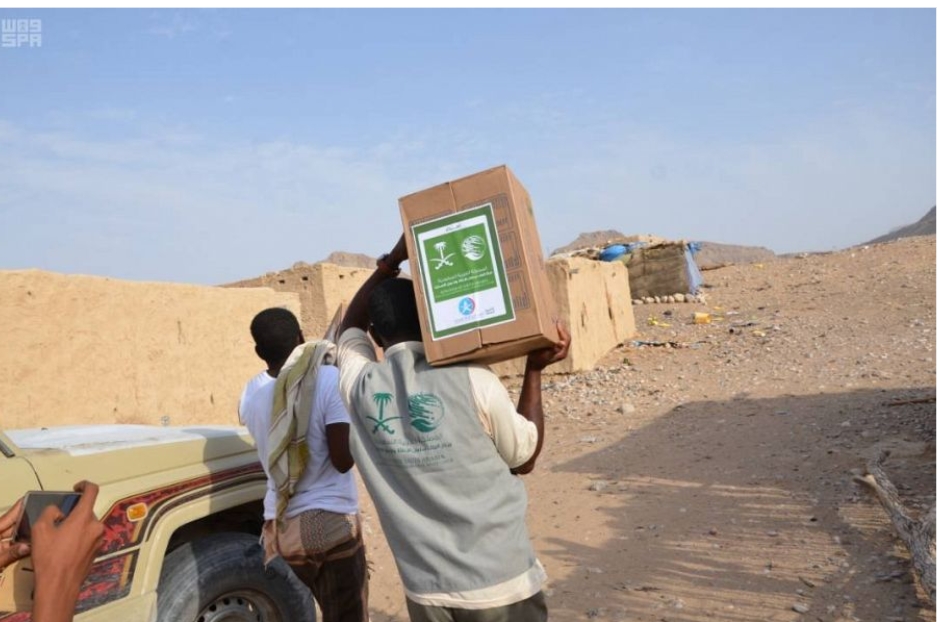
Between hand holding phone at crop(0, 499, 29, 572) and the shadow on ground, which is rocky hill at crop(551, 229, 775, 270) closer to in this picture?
the shadow on ground

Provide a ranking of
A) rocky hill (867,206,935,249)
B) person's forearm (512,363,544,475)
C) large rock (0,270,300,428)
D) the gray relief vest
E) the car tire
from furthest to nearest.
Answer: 1. rocky hill (867,206,935,249)
2. large rock (0,270,300,428)
3. the car tire
4. person's forearm (512,363,544,475)
5. the gray relief vest

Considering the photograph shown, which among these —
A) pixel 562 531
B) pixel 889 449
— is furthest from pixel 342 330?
pixel 889 449

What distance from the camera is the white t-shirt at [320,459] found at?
2.43 m

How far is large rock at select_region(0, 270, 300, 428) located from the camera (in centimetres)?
550

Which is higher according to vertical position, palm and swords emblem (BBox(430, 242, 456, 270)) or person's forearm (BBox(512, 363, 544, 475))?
palm and swords emblem (BBox(430, 242, 456, 270))

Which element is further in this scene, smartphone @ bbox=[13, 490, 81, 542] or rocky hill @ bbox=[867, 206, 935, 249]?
rocky hill @ bbox=[867, 206, 935, 249]

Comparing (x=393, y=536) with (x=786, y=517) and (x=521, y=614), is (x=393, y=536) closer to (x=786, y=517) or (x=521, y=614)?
(x=521, y=614)

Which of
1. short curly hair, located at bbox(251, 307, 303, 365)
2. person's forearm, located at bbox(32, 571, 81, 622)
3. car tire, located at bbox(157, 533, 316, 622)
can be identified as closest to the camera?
person's forearm, located at bbox(32, 571, 81, 622)

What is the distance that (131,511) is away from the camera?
2568 millimetres

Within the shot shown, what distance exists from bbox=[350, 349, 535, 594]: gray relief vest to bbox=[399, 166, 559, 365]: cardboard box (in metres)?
0.11

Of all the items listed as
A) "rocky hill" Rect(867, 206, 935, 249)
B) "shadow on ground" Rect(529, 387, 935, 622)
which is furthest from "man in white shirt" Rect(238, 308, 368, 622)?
"rocky hill" Rect(867, 206, 935, 249)

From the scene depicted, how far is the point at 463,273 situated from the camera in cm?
188

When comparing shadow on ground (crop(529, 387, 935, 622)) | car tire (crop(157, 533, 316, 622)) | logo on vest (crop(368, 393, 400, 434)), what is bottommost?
shadow on ground (crop(529, 387, 935, 622))

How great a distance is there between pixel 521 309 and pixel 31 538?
1.12 metres
